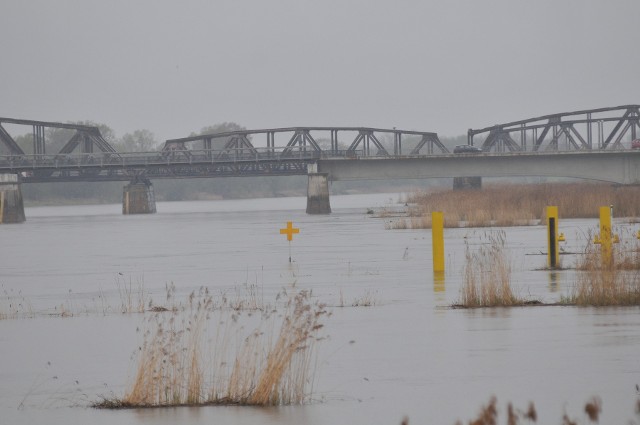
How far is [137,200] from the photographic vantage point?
131000 millimetres

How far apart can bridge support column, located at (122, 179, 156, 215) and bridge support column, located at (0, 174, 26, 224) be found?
15.8m

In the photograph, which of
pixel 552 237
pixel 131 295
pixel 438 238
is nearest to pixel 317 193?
pixel 552 237

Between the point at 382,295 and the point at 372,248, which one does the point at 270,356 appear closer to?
the point at 382,295

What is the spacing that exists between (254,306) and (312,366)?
6883mm

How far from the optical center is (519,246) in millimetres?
40812

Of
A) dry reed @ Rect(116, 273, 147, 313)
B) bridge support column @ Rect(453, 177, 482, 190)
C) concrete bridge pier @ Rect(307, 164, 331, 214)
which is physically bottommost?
dry reed @ Rect(116, 273, 147, 313)

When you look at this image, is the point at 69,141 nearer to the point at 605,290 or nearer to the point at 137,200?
the point at 137,200

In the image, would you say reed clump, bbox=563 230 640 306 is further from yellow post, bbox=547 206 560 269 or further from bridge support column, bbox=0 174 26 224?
bridge support column, bbox=0 174 26 224

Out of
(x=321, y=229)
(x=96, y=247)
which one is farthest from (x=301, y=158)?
(x=96, y=247)

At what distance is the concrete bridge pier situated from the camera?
350 ft

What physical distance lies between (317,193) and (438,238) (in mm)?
80228

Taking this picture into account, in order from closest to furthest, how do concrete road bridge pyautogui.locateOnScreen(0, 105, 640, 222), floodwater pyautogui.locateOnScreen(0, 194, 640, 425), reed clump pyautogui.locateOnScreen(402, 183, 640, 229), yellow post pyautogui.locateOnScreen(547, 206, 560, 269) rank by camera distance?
floodwater pyautogui.locateOnScreen(0, 194, 640, 425) < yellow post pyautogui.locateOnScreen(547, 206, 560, 269) < reed clump pyautogui.locateOnScreen(402, 183, 640, 229) < concrete road bridge pyautogui.locateOnScreen(0, 105, 640, 222)

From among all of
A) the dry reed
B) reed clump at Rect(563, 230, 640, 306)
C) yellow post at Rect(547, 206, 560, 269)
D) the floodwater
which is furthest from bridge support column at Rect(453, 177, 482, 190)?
reed clump at Rect(563, 230, 640, 306)

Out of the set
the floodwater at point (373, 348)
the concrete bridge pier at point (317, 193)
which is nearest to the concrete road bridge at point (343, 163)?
the concrete bridge pier at point (317, 193)
